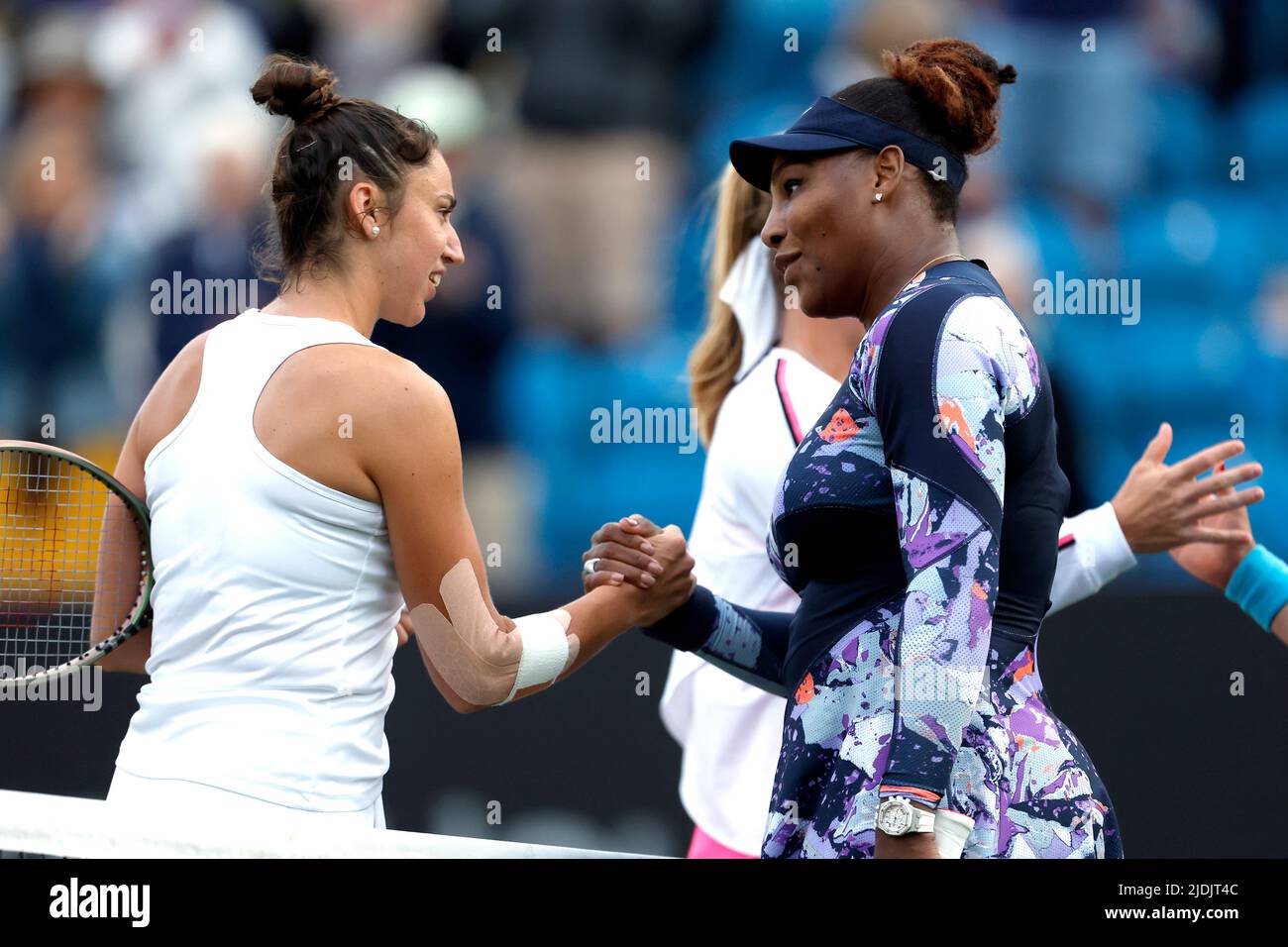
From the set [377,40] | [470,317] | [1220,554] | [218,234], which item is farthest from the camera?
[377,40]

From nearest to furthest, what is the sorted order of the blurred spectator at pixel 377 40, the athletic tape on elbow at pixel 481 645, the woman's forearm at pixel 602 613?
the athletic tape on elbow at pixel 481 645 → the woman's forearm at pixel 602 613 → the blurred spectator at pixel 377 40

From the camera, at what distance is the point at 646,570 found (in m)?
2.47

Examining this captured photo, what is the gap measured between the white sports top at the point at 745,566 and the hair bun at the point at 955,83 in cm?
72

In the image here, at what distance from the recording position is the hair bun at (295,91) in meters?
2.23

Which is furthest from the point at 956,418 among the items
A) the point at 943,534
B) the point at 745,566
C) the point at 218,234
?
the point at 218,234

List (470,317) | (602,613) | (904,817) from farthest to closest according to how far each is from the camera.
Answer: (470,317) → (602,613) → (904,817)

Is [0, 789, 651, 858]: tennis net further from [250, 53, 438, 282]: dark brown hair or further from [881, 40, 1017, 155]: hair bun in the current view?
[881, 40, 1017, 155]: hair bun

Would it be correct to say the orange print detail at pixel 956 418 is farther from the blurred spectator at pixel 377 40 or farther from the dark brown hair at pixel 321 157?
the blurred spectator at pixel 377 40

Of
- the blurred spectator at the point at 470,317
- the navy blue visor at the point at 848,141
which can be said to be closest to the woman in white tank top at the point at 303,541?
Answer: the navy blue visor at the point at 848,141

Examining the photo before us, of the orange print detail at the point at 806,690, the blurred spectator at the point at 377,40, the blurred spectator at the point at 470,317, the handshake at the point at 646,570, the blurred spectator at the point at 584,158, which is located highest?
the blurred spectator at the point at 377,40

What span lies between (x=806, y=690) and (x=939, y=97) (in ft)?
2.63

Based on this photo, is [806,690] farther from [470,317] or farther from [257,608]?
[470,317]

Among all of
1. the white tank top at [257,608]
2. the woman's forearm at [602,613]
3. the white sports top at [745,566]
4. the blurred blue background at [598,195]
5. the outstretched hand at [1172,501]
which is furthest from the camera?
the blurred blue background at [598,195]
